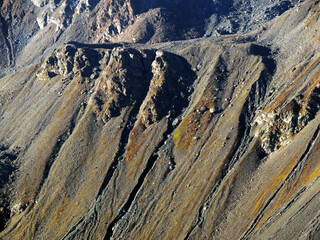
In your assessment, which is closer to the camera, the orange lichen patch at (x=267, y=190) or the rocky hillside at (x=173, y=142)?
the orange lichen patch at (x=267, y=190)

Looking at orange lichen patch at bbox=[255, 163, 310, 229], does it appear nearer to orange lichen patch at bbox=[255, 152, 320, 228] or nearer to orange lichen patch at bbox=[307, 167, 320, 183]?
Answer: orange lichen patch at bbox=[255, 152, 320, 228]

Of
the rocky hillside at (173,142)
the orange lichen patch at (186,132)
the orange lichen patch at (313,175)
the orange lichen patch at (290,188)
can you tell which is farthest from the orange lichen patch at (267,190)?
the orange lichen patch at (186,132)

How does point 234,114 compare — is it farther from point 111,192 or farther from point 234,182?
point 111,192

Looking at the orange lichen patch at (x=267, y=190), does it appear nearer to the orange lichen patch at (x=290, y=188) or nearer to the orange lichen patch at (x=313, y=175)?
the orange lichen patch at (x=290, y=188)

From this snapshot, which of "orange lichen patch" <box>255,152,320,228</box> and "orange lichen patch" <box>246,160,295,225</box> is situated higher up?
"orange lichen patch" <box>246,160,295,225</box>

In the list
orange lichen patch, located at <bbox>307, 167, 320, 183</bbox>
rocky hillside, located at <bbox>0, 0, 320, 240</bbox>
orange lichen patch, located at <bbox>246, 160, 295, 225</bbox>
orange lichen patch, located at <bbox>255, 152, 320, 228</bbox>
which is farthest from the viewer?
rocky hillside, located at <bbox>0, 0, 320, 240</bbox>

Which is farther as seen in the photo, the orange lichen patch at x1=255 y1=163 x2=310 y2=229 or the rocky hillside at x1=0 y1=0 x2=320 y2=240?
the rocky hillside at x1=0 y1=0 x2=320 y2=240


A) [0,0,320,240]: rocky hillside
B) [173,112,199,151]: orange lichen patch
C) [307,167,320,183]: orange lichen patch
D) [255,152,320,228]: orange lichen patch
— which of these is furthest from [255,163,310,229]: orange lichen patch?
[173,112,199,151]: orange lichen patch

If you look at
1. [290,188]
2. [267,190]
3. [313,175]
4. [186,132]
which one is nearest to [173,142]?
[186,132]

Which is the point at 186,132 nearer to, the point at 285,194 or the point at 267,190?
the point at 267,190
